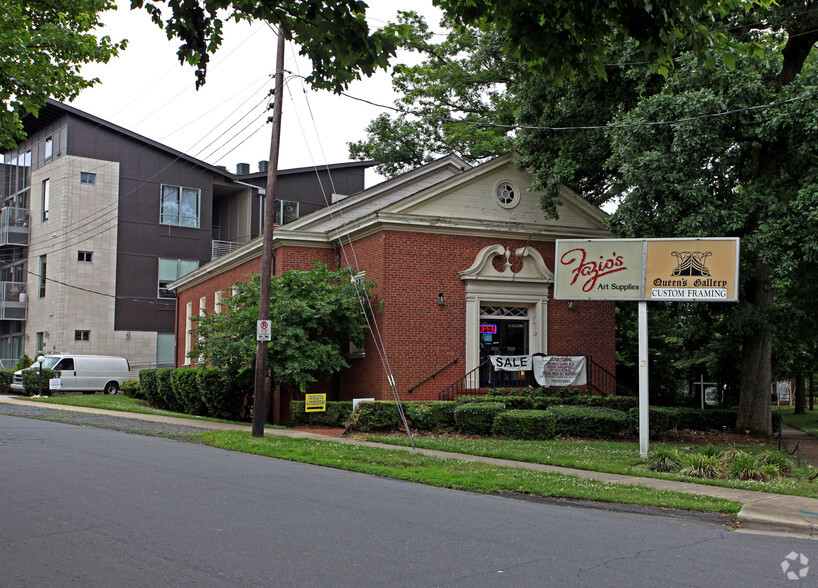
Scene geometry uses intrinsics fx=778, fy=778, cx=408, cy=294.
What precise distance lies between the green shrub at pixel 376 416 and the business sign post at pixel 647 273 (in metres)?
5.46

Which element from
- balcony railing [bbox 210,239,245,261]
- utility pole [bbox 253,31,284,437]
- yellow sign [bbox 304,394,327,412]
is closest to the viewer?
utility pole [bbox 253,31,284,437]

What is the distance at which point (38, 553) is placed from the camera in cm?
640

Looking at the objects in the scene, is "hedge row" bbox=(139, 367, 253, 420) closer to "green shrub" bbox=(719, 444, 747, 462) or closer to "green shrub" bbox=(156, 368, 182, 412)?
"green shrub" bbox=(156, 368, 182, 412)

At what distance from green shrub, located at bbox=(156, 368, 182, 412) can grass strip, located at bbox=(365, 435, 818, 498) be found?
1181 centimetres

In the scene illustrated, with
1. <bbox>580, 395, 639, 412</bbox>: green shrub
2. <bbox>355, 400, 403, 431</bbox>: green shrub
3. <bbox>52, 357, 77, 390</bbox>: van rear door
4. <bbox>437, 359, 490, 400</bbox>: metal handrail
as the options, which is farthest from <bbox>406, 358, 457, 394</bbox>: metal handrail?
<bbox>52, 357, 77, 390</bbox>: van rear door

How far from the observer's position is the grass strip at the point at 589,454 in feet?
36.7

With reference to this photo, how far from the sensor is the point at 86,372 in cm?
3488

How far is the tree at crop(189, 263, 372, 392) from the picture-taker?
1950 cm

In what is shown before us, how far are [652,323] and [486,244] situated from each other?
388 inches

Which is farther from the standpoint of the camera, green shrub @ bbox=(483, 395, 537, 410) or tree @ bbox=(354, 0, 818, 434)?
green shrub @ bbox=(483, 395, 537, 410)

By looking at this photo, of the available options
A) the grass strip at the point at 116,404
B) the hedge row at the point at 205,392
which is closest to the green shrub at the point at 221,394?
the hedge row at the point at 205,392

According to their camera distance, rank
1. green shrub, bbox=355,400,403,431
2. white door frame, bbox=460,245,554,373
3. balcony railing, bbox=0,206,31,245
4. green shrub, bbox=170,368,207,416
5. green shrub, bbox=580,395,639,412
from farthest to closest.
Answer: balcony railing, bbox=0,206,31,245, green shrub, bbox=170,368,207,416, white door frame, bbox=460,245,554,373, green shrub, bbox=580,395,639,412, green shrub, bbox=355,400,403,431

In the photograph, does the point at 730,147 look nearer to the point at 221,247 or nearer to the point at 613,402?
the point at 613,402

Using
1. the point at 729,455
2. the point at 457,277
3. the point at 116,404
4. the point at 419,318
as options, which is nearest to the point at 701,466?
the point at 729,455
